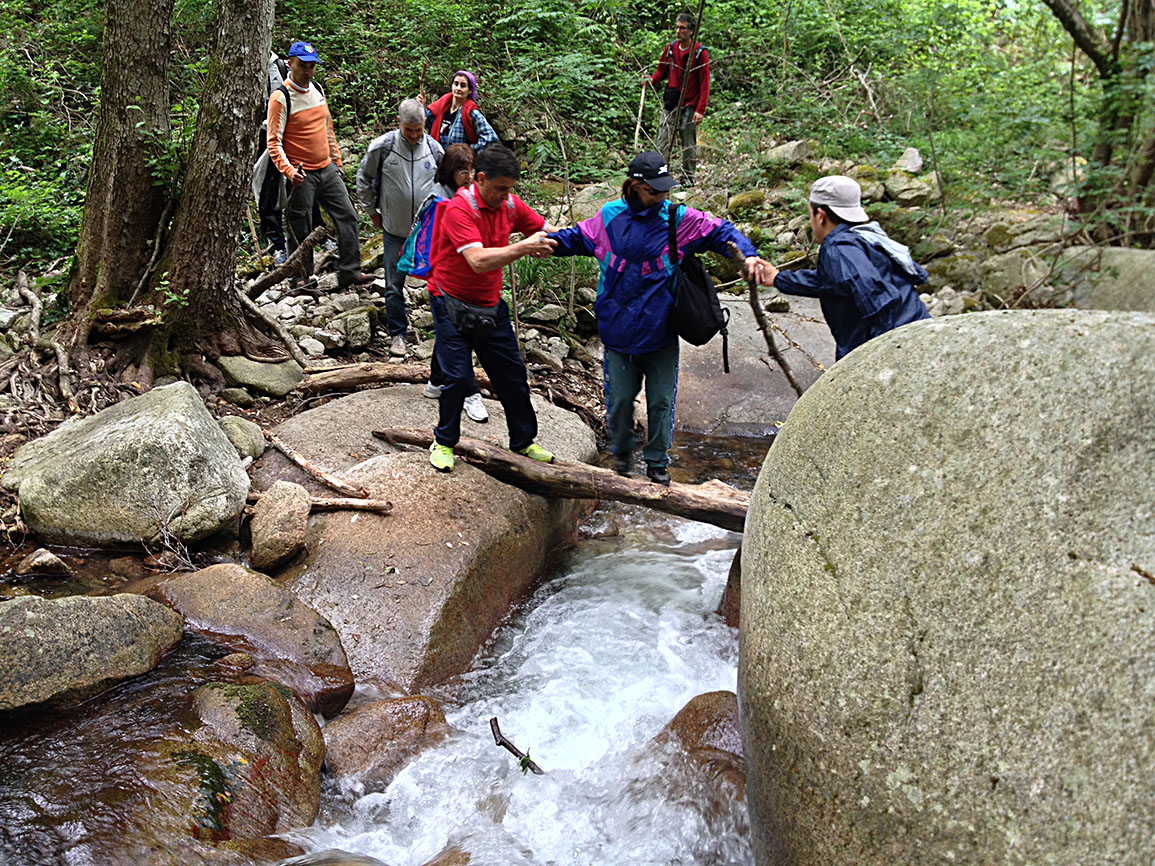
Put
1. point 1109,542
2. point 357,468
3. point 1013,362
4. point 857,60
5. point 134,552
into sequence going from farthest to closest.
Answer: point 857,60
point 357,468
point 134,552
point 1013,362
point 1109,542

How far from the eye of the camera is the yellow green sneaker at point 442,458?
16.7ft

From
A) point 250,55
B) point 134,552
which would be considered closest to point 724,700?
point 134,552

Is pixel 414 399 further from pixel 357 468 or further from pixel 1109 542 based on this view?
Result: pixel 1109 542

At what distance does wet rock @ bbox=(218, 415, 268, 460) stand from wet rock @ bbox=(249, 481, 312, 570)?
0.83 meters

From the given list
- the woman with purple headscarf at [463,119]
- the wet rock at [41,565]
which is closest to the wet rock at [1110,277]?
the woman with purple headscarf at [463,119]

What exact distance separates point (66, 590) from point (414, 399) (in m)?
2.92

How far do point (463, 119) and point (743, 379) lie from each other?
3726 mm

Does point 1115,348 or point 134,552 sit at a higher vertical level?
point 1115,348

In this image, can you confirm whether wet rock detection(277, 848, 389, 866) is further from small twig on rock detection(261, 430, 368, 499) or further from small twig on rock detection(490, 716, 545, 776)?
small twig on rock detection(261, 430, 368, 499)

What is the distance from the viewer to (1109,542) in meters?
2.09

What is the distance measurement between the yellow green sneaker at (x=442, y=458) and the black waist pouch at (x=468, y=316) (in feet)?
2.50

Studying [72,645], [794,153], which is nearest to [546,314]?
[794,153]

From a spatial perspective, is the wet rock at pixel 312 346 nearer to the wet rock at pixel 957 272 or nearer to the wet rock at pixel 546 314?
the wet rock at pixel 546 314

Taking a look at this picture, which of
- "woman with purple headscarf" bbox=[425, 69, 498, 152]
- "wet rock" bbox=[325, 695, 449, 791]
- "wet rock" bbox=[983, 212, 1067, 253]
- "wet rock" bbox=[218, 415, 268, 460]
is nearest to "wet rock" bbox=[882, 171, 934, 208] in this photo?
"wet rock" bbox=[983, 212, 1067, 253]
